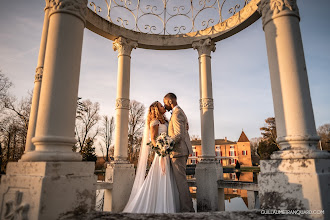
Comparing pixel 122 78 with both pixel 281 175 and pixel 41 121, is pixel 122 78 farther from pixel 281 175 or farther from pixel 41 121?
pixel 281 175

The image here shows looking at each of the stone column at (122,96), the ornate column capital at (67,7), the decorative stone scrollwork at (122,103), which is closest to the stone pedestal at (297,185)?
the ornate column capital at (67,7)

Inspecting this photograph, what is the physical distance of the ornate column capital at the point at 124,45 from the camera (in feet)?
42.6

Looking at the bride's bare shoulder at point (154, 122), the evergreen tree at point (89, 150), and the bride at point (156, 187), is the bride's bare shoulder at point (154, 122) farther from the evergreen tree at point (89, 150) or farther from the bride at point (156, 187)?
the evergreen tree at point (89, 150)

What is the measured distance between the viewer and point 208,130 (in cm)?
1230

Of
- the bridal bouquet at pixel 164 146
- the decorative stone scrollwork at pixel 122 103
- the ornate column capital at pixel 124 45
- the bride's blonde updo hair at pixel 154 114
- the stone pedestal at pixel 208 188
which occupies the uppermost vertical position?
the ornate column capital at pixel 124 45

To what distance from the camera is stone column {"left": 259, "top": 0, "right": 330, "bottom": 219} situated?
4410 millimetres

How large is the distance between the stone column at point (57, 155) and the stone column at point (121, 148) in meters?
6.66

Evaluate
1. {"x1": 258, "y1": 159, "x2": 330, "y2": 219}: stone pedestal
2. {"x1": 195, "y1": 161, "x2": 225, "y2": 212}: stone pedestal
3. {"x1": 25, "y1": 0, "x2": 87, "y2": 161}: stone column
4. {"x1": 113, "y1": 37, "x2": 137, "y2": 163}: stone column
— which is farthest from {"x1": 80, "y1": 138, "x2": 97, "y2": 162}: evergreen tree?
{"x1": 258, "y1": 159, "x2": 330, "y2": 219}: stone pedestal

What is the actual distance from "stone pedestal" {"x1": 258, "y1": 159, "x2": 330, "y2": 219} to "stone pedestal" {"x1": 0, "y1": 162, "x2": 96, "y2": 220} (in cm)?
443

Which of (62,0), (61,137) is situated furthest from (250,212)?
(62,0)

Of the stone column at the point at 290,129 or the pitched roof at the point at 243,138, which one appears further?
the pitched roof at the point at 243,138

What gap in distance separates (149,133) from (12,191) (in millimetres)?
6841

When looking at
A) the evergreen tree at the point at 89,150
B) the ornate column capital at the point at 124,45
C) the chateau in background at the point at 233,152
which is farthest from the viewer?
the chateau in background at the point at 233,152

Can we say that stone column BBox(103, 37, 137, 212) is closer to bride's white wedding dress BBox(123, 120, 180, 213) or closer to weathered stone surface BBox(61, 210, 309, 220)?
bride's white wedding dress BBox(123, 120, 180, 213)
